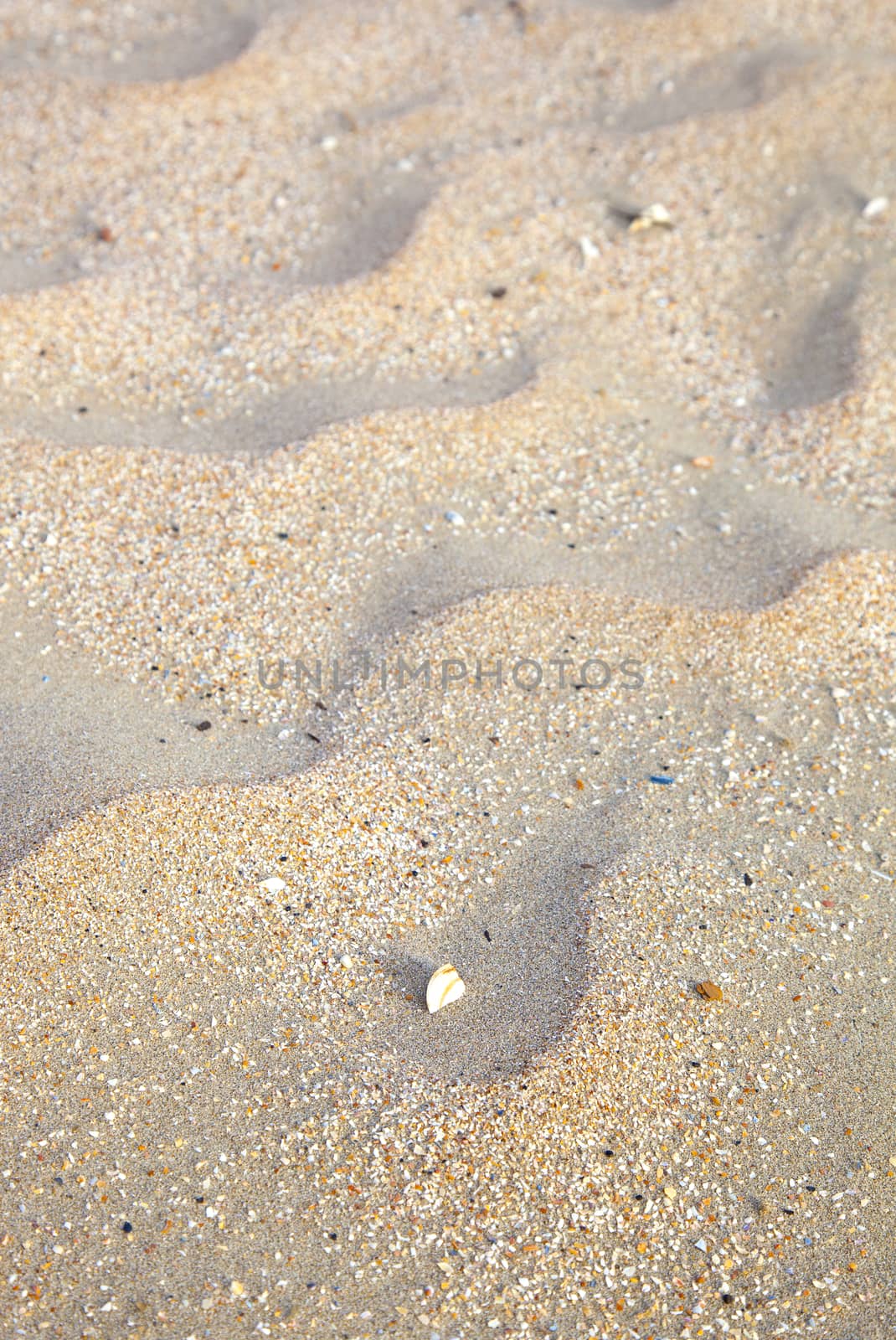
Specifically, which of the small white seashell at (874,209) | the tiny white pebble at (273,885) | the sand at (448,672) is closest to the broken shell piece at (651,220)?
the sand at (448,672)

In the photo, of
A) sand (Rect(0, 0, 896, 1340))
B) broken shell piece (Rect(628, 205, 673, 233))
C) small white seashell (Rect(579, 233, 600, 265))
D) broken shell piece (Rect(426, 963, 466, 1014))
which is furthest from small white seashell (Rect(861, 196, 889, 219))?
broken shell piece (Rect(426, 963, 466, 1014))

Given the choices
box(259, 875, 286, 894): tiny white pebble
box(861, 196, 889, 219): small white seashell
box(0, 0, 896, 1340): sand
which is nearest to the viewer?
box(0, 0, 896, 1340): sand

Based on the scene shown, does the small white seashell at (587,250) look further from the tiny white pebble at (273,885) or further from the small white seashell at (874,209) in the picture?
the tiny white pebble at (273,885)

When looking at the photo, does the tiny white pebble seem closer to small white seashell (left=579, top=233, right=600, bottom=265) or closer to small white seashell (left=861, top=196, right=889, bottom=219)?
small white seashell (left=579, top=233, right=600, bottom=265)

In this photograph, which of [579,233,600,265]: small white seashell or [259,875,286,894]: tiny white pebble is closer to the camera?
[259,875,286,894]: tiny white pebble

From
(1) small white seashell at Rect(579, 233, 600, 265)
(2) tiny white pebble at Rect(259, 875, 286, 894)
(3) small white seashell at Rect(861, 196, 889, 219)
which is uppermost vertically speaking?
(1) small white seashell at Rect(579, 233, 600, 265)

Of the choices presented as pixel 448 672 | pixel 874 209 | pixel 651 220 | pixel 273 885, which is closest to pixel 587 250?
pixel 651 220

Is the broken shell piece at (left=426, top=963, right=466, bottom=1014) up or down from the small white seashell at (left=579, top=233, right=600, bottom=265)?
down
